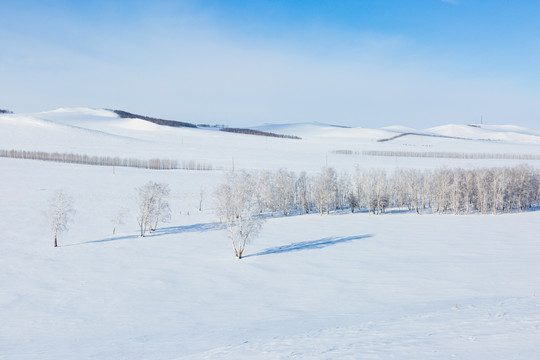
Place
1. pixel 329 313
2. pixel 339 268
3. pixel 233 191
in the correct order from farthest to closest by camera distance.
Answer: pixel 233 191 < pixel 339 268 < pixel 329 313

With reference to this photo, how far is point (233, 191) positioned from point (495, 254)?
28302 millimetres

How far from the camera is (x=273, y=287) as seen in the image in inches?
1201

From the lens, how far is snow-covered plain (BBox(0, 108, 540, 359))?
1542cm

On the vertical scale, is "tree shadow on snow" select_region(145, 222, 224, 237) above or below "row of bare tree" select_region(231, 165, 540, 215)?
below

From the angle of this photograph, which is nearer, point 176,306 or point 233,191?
point 176,306

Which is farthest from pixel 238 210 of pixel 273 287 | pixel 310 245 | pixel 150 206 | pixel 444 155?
pixel 444 155

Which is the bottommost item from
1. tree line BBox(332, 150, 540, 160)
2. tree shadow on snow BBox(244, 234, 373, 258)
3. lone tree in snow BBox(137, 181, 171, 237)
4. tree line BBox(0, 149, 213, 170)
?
tree shadow on snow BBox(244, 234, 373, 258)

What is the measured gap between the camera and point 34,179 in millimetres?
86750

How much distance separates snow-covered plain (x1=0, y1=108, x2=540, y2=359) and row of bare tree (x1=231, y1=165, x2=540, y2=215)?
18.5 ft

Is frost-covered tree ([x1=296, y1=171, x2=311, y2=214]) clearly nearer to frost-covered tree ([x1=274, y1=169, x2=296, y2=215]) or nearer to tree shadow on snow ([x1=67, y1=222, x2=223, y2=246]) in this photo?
frost-covered tree ([x1=274, y1=169, x2=296, y2=215])

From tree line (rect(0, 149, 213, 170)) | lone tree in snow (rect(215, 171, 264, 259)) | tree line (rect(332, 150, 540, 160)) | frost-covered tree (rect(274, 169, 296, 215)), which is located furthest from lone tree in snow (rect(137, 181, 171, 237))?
tree line (rect(332, 150, 540, 160))

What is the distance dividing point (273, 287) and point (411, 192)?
5274cm

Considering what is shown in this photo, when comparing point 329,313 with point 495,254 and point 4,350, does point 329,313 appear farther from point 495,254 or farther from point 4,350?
point 495,254

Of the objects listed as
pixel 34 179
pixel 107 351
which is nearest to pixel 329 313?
pixel 107 351
